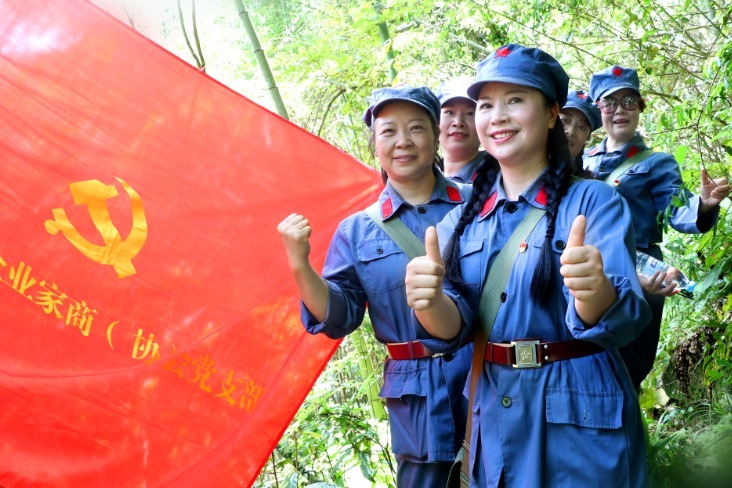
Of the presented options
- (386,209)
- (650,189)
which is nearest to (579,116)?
(650,189)

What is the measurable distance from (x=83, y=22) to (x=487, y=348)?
2.11m

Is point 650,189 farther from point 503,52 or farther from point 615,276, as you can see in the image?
point 615,276

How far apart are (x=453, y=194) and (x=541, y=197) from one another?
928 mm

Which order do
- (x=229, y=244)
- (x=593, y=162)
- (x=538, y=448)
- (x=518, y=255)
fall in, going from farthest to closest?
(x=593, y=162) → (x=229, y=244) → (x=518, y=255) → (x=538, y=448)

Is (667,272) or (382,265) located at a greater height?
(382,265)

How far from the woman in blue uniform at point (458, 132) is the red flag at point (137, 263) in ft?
2.46

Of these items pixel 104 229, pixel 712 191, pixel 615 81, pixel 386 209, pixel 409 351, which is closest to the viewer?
pixel 409 351

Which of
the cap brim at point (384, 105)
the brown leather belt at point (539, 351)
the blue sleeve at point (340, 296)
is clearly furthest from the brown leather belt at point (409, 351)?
the cap brim at point (384, 105)

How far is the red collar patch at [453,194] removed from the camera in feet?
10.1

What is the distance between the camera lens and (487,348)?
7.06 feet

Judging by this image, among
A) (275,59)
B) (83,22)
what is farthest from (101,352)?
(275,59)

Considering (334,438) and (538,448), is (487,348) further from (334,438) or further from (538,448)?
(334,438)

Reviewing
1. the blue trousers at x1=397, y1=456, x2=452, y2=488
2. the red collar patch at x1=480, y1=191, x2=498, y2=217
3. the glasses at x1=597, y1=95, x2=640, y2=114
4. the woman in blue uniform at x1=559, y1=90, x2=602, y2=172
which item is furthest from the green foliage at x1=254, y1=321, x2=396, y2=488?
the glasses at x1=597, y1=95, x2=640, y2=114

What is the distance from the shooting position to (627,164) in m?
3.91
